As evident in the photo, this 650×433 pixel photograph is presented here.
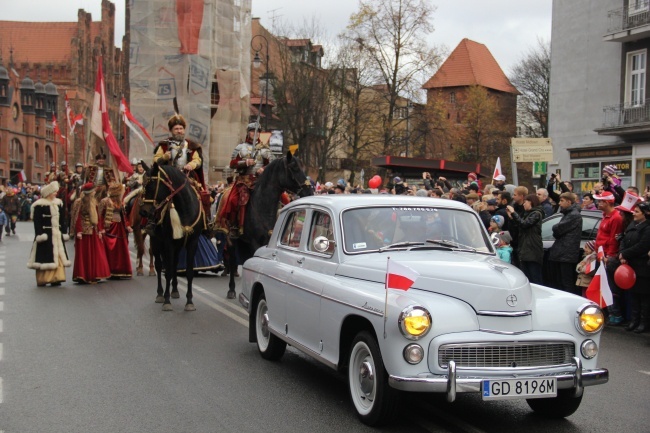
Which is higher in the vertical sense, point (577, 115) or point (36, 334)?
point (577, 115)

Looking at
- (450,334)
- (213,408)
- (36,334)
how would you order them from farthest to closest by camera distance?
1. (36,334)
2. (213,408)
3. (450,334)

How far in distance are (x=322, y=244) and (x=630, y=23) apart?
3045 centimetres

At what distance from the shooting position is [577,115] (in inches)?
1468

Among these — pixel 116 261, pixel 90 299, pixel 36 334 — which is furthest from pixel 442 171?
pixel 36 334

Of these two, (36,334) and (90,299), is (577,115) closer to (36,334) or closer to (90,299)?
(90,299)

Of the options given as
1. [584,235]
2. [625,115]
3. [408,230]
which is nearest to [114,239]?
[584,235]

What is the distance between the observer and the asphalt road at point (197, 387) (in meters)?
6.23

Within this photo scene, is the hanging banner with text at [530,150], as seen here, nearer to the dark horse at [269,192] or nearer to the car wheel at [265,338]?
the dark horse at [269,192]

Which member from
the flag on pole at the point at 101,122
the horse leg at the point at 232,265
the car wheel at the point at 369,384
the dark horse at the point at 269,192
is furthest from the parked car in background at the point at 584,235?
the flag on pole at the point at 101,122

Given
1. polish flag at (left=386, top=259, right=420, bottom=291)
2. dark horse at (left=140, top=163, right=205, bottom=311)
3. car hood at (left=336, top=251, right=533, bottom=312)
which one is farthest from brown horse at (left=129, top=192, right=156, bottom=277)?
polish flag at (left=386, top=259, right=420, bottom=291)

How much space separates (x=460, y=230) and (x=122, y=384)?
3485mm

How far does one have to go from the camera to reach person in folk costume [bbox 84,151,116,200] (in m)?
17.0

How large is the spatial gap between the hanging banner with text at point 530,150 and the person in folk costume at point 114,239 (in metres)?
9.50

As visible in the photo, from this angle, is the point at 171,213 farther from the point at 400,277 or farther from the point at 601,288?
the point at 400,277
